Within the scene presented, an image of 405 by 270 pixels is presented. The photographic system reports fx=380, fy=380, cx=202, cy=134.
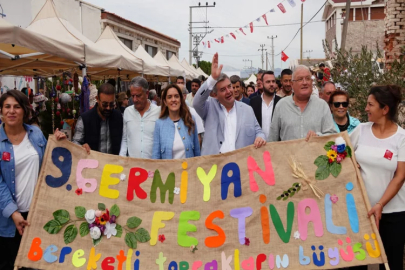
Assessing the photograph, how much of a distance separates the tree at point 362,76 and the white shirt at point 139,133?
11.3 ft

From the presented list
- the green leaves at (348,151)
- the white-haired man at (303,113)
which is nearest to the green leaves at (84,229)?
the white-haired man at (303,113)

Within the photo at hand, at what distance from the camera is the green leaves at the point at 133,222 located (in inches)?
123

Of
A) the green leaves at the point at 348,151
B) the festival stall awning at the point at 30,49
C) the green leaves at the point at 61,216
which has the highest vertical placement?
the festival stall awning at the point at 30,49

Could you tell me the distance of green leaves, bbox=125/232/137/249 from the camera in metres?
3.03

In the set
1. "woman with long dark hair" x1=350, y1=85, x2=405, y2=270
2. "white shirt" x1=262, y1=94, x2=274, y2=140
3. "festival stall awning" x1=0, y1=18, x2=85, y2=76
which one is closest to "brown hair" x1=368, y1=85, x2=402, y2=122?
"woman with long dark hair" x1=350, y1=85, x2=405, y2=270

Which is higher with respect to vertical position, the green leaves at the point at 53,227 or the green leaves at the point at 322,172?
the green leaves at the point at 322,172

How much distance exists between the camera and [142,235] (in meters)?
3.07

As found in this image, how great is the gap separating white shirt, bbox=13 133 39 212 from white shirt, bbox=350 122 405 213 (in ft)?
8.81

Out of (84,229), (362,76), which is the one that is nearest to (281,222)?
(84,229)

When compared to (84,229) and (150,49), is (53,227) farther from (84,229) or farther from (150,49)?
(150,49)

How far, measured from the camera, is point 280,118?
362 cm

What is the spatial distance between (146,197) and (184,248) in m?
0.55

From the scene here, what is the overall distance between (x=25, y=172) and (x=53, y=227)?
19.8 inches

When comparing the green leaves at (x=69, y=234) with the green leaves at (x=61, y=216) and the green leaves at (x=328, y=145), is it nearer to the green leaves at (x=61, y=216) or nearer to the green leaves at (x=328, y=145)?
the green leaves at (x=61, y=216)
